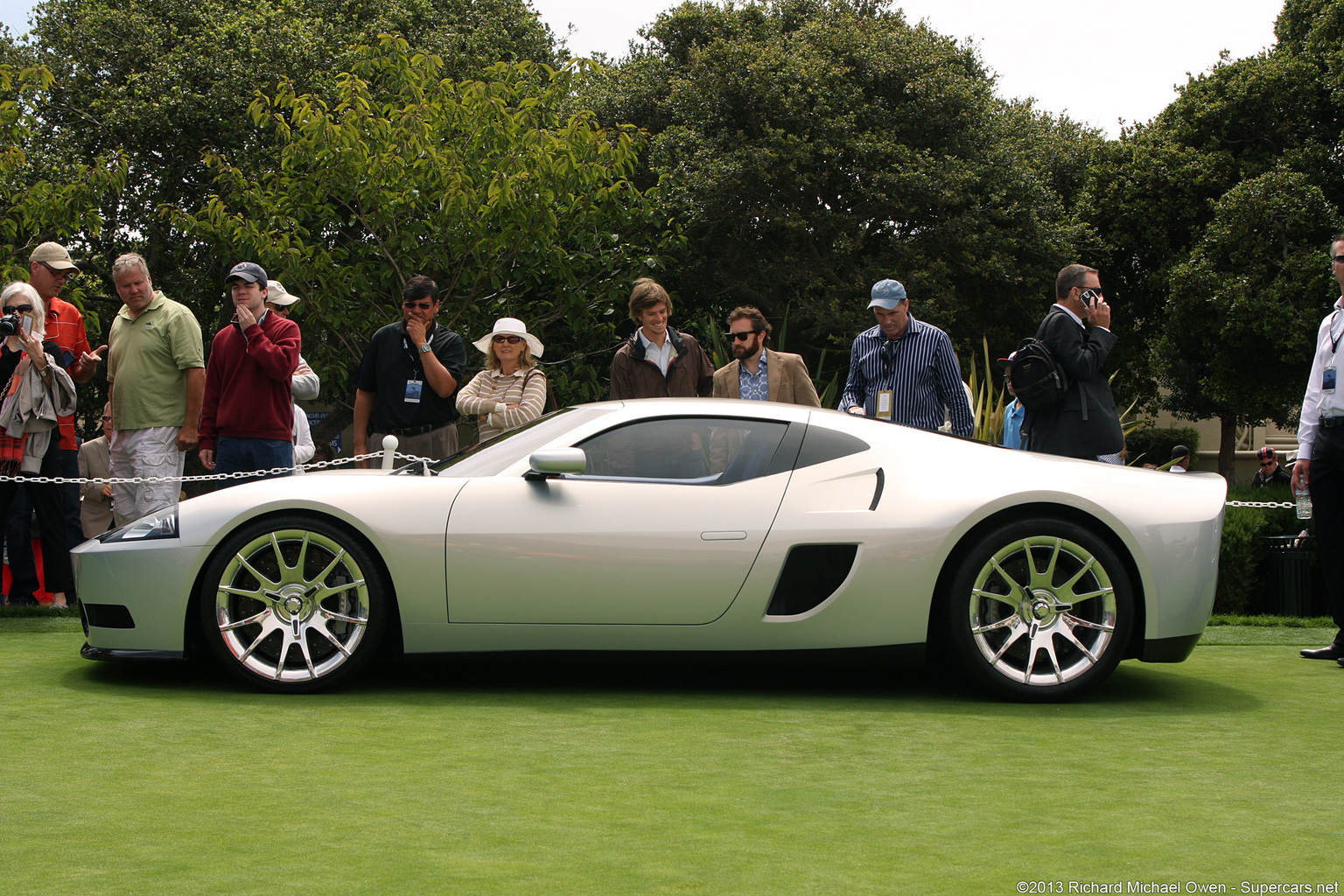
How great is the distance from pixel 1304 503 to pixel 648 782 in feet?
14.1

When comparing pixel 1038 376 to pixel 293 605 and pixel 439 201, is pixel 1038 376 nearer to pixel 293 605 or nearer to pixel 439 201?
pixel 293 605

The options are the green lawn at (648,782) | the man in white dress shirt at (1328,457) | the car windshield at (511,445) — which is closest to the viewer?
the green lawn at (648,782)

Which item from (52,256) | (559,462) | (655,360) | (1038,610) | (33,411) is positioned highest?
(52,256)

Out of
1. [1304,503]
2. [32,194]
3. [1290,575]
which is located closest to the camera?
[1304,503]

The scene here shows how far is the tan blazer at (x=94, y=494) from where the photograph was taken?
9.38 metres

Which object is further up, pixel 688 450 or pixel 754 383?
pixel 754 383

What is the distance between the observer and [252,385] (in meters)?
7.23

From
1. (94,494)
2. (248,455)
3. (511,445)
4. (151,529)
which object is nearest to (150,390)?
(248,455)

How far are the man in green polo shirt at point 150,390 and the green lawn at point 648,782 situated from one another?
1.83 meters

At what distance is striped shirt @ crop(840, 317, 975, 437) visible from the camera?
755 centimetres

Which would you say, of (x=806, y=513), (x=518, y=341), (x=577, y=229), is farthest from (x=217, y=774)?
(x=577, y=229)

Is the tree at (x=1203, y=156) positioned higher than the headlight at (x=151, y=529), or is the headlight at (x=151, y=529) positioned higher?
the tree at (x=1203, y=156)

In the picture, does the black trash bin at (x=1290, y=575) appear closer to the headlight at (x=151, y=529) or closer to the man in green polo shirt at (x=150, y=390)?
the man in green polo shirt at (x=150, y=390)

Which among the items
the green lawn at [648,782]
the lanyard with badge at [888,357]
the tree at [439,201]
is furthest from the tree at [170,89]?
the green lawn at [648,782]
